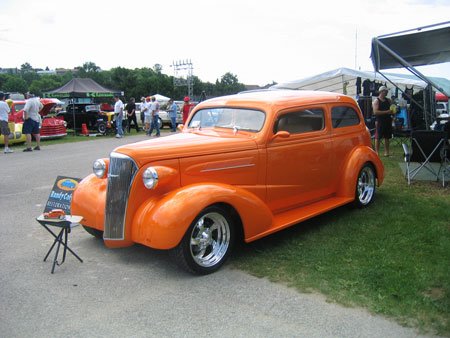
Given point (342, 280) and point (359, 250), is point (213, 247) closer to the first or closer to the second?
point (342, 280)

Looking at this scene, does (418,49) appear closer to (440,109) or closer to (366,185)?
(366,185)

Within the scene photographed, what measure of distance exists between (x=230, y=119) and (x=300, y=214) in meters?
1.48

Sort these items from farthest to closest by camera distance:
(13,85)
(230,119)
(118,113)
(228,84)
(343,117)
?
1. (228,84)
2. (13,85)
3. (118,113)
4. (343,117)
5. (230,119)

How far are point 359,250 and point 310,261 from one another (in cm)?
64

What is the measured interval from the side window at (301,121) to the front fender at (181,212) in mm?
1161

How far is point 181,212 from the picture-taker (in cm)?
389

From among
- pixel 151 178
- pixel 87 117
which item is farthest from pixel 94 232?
pixel 87 117

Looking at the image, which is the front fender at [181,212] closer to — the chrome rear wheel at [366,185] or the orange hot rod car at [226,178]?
the orange hot rod car at [226,178]

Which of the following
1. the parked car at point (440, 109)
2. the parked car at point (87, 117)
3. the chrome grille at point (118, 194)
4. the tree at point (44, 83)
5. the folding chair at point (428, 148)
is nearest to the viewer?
the chrome grille at point (118, 194)

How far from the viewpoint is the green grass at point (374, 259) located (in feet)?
11.4

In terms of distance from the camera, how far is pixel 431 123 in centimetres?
1316

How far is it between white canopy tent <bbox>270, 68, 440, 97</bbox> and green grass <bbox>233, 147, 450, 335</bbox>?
368 inches

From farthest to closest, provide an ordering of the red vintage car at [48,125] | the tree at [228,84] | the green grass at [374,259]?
the tree at [228,84] < the red vintage car at [48,125] < the green grass at [374,259]

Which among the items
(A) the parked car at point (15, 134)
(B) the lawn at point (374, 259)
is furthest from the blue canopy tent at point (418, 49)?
(A) the parked car at point (15, 134)
